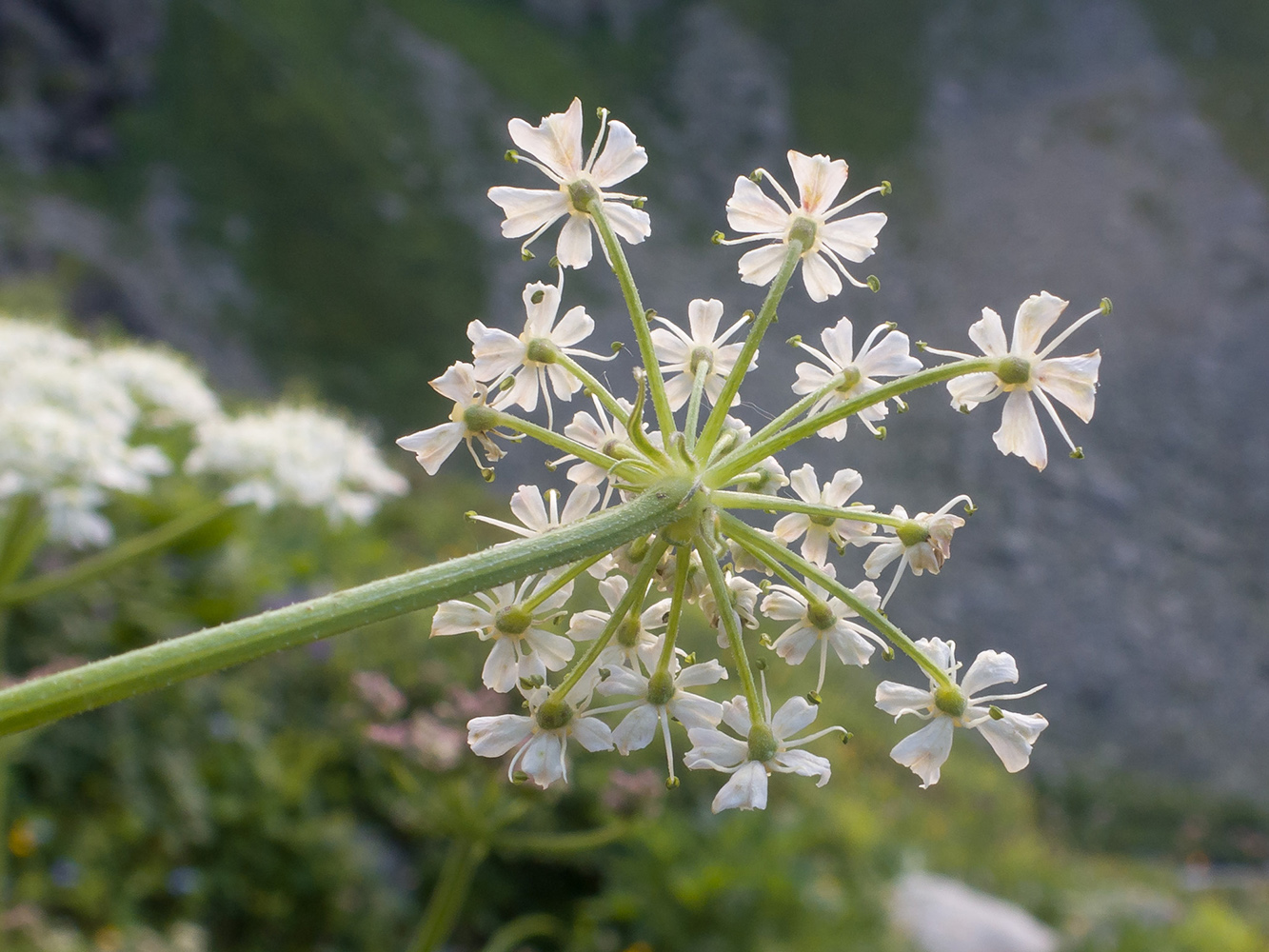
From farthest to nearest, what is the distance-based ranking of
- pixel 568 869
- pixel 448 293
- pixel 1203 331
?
1. pixel 1203 331
2. pixel 448 293
3. pixel 568 869

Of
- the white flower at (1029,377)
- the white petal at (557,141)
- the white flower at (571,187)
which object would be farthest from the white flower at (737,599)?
the white petal at (557,141)

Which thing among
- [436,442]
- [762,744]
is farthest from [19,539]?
[762,744]

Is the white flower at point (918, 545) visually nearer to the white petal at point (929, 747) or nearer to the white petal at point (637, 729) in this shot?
the white petal at point (929, 747)

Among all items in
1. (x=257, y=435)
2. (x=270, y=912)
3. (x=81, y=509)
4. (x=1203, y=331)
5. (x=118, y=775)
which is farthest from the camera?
(x=1203, y=331)

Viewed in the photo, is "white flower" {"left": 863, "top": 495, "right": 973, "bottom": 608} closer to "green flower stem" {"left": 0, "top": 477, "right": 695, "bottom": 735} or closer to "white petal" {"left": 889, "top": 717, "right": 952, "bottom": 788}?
"white petal" {"left": 889, "top": 717, "right": 952, "bottom": 788}

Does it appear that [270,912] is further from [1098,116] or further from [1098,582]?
[1098,116]

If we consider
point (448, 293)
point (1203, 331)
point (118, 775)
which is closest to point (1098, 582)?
point (1203, 331)

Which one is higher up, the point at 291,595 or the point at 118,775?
the point at 291,595

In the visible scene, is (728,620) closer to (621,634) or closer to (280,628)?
(621,634)
